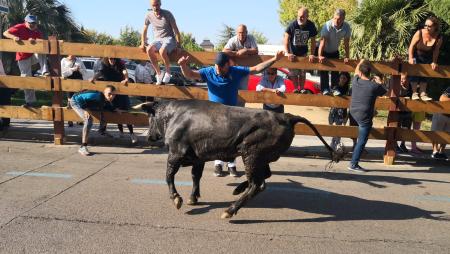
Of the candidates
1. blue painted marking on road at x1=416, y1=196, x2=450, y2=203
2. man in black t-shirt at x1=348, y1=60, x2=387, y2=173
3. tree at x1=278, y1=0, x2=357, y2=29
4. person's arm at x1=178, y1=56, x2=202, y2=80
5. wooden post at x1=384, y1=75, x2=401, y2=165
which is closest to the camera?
person's arm at x1=178, y1=56, x2=202, y2=80

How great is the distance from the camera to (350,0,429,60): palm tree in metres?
12.2

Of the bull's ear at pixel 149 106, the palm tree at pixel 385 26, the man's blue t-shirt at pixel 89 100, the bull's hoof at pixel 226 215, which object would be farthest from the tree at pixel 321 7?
the bull's hoof at pixel 226 215

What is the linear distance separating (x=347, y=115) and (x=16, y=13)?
14308 mm

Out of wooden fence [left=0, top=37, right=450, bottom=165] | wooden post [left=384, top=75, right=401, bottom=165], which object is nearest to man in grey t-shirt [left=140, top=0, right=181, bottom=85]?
wooden fence [left=0, top=37, right=450, bottom=165]

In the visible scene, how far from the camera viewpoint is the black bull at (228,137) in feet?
14.7

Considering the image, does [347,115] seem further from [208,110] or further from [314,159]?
[208,110]

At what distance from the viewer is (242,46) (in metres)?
7.24

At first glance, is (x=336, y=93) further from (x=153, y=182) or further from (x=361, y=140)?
(x=153, y=182)

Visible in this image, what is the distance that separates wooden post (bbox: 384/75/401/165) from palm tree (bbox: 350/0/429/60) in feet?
17.7

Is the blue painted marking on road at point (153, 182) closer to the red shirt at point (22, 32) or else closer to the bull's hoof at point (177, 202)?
the bull's hoof at point (177, 202)

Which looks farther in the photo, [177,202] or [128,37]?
[128,37]

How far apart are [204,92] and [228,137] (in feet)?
10.1

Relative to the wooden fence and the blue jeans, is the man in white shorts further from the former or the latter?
the blue jeans

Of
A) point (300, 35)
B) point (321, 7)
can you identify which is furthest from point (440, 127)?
point (321, 7)
